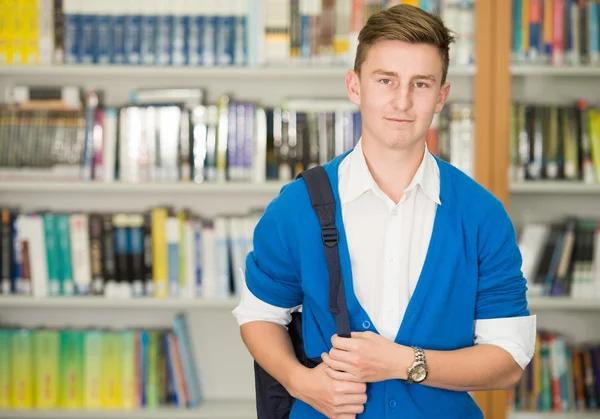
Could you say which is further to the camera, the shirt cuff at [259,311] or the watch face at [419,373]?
the shirt cuff at [259,311]

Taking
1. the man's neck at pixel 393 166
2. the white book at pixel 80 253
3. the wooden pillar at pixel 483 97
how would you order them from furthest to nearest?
the white book at pixel 80 253, the wooden pillar at pixel 483 97, the man's neck at pixel 393 166

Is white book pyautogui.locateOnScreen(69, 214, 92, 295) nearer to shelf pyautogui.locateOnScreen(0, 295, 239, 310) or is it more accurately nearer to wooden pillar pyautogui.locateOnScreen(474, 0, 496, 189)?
shelf pyautogui.locateOnScreen(0, 295, 239, 310)

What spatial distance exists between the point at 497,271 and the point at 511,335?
0.34 feet

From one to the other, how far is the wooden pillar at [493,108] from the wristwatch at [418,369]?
166cm

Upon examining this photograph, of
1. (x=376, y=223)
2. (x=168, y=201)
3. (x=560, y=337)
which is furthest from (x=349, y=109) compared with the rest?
(x=376, y=223)

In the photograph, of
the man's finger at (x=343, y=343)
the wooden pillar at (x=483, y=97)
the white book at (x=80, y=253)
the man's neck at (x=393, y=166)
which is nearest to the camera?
the man's finger at (x=343, y=343)

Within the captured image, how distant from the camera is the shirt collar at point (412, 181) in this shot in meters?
1.25

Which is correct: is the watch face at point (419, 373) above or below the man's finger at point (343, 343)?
below

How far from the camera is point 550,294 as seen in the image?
2803 mm

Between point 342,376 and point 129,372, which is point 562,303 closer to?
point 129,372

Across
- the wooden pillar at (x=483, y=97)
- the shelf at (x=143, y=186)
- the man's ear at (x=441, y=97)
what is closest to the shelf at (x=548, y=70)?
the wooden pillar at (x=483, y=97)

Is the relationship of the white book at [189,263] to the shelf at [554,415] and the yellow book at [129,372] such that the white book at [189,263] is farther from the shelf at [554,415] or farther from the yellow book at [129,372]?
the shelf at [554,415]

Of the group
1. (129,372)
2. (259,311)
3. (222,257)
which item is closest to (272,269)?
(259,311)

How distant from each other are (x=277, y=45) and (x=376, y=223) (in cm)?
166
